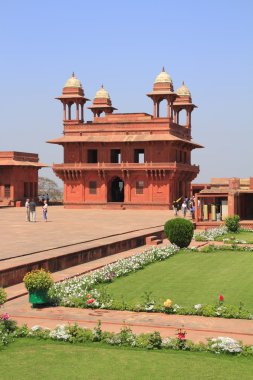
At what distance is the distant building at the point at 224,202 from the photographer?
109 ft

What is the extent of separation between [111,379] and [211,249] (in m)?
13.9

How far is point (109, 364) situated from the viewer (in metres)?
8.00

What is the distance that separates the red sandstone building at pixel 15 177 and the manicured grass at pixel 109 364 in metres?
43.0

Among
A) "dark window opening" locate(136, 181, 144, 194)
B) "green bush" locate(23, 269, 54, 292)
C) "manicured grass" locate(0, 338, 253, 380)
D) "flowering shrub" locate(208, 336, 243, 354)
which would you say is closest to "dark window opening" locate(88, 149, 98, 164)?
"dark window opening" locate(136, 181, 144, 194)

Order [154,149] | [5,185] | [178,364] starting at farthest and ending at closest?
[5,185] < [154,149] < [178,364]

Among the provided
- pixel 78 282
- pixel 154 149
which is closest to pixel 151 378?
pixel 78 282

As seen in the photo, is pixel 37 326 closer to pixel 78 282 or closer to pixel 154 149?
pixel 78 282

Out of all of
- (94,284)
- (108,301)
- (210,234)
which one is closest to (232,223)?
(210,234)

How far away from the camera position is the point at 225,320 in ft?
33.4

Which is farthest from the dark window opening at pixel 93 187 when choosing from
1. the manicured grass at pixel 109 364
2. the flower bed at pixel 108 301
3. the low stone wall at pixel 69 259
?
the manicured grass at pixel 109 364

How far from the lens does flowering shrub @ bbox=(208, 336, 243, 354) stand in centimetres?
836

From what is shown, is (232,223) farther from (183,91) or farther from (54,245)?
(183,91)

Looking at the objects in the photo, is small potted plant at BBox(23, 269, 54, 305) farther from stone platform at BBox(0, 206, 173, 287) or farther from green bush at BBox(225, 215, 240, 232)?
green bush at BBox(225, 215, 240, 232)

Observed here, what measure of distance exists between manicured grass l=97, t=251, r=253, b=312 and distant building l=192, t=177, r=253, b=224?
14379 mm
